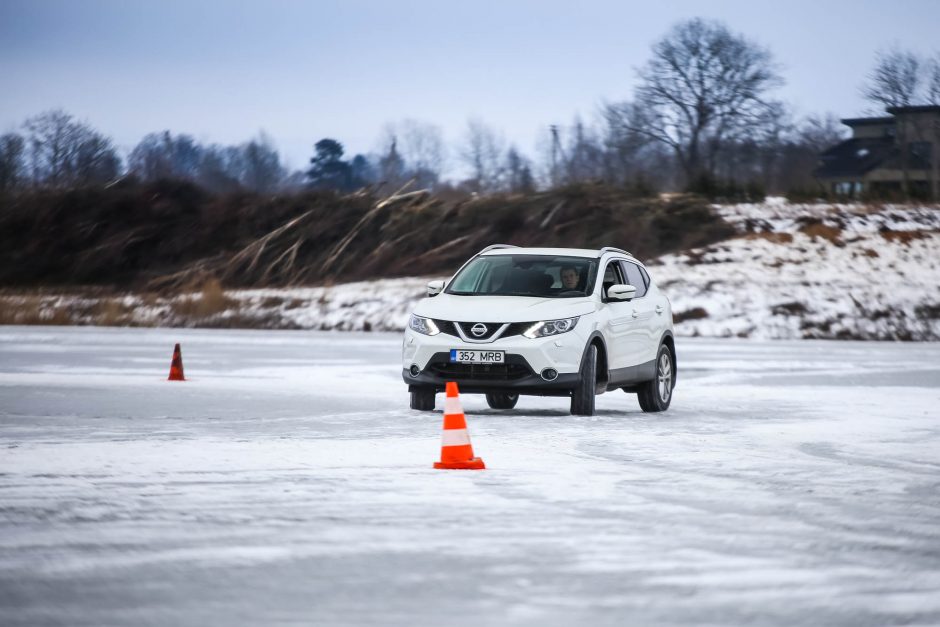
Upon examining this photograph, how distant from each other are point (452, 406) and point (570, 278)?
5346 mm

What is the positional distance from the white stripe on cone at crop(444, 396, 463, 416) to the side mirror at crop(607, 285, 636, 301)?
15.7ft

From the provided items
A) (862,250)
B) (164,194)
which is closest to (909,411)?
(862,250)

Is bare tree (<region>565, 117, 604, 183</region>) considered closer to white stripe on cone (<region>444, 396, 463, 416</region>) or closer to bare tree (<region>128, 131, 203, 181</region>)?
bare tree (<region>128, 131, 203, 181</region>)

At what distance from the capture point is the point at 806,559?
283 inches

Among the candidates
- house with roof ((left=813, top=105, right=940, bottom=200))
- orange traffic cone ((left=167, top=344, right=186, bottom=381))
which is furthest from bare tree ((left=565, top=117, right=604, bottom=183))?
orange traffic cone ((left=167, top=344, right=186, bottom=381))

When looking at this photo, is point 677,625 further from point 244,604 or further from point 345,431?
point 345,431

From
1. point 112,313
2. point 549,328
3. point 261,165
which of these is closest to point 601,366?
point 549,328

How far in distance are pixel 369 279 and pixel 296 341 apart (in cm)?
2055

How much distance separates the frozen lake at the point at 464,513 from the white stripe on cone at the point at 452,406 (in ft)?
1.39

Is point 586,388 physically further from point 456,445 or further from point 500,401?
point 456,445

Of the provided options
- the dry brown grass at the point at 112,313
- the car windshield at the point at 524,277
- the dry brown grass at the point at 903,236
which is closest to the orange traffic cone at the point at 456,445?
the car windshield at the point at 524,277

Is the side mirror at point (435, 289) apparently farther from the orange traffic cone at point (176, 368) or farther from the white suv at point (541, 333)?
the orange traffic cone at point (176, 368)

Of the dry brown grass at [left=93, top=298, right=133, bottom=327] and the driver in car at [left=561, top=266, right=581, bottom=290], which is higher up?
the driver in car at [left=561, top=266, right=581, bottom=290]

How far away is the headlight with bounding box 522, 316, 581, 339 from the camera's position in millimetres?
14633
